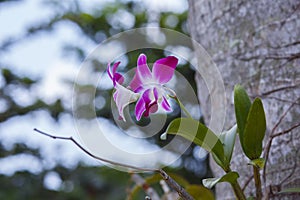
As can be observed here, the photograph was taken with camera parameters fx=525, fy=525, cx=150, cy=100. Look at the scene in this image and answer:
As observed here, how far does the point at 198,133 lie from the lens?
67cm

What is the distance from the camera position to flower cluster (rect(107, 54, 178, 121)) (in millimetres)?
579

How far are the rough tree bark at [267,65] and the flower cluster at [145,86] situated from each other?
0.29 meters

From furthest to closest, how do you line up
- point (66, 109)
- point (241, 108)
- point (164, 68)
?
1. point (66, 109)
2. point (241, 108)
3. point (164, 68)

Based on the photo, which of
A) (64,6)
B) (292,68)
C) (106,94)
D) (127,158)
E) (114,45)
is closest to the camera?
(127,158)

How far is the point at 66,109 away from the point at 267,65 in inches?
49.9

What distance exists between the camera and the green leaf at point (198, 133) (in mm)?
656

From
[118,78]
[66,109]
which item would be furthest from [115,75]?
[66,109]

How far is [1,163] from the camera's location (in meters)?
2.05

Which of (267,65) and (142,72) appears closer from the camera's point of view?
(142,72)

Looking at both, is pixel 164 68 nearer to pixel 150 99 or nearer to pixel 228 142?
pixel 150 99

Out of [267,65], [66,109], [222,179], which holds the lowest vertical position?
[66,109]

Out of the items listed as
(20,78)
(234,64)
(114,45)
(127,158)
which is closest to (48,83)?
(20,78)

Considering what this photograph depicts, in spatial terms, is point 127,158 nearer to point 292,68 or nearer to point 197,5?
point 292,68

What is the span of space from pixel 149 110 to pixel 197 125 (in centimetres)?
10
